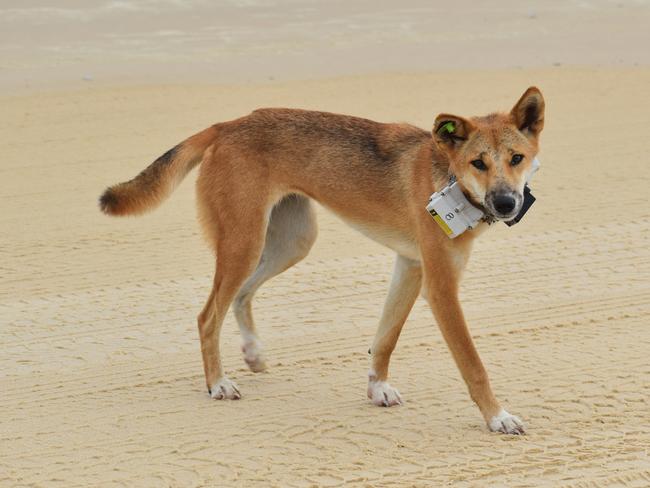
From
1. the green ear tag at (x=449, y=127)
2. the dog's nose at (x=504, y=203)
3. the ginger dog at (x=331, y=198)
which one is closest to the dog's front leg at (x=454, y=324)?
the ginger dog at (x=331, y=198)

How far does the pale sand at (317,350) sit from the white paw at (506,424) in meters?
0.05

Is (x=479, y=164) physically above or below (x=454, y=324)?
above

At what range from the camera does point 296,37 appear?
1902cm

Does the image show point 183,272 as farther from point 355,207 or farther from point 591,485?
point 591,485

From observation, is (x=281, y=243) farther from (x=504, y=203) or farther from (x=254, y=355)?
(x=504, y=203)

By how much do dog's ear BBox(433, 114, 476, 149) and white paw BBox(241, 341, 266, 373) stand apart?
1.62m

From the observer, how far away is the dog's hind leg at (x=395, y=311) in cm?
634

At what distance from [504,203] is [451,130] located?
498mm

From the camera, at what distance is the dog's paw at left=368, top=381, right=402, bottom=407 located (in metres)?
6.23

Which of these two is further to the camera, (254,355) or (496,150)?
(254,355)

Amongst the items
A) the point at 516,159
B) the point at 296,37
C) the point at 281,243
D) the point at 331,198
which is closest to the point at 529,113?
the point at 516,159

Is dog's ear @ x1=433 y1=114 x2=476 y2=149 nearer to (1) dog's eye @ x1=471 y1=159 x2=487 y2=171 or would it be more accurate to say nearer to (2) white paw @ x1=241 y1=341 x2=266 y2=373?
(1) dog's eye @ x1=471 y1=159 x2=487 y2=171

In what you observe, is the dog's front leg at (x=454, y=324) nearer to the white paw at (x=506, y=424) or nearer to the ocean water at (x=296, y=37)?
the white paw at (x=506, y=424)

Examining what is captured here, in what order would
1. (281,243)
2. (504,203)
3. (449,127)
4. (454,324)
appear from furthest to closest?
(281,243), (454,324), (449,127), (504,203)
